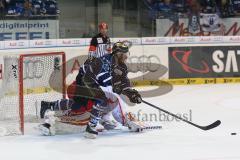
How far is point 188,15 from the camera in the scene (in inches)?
481

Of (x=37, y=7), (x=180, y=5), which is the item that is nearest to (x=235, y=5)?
(x=180, y=5)

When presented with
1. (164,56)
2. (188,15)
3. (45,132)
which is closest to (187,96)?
(164,56)

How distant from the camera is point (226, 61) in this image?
11273 millimetres

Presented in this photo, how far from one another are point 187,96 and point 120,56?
139 inches

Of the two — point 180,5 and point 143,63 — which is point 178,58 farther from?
point 180,5

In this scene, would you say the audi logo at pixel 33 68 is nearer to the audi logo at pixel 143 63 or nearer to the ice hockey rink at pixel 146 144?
the ice hockey rink at pixel 146 144

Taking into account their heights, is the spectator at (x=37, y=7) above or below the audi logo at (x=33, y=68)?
above

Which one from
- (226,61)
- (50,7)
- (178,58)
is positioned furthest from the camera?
(50,7)

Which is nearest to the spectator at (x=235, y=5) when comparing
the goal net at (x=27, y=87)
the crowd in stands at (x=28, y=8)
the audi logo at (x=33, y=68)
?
the crowd in stands at (x=28, y=8)

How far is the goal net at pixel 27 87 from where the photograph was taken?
271 inches

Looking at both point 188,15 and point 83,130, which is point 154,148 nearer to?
point 83,130

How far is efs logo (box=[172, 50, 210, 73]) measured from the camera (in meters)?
11.1

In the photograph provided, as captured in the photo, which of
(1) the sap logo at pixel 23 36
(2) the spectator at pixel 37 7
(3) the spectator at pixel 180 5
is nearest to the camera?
(1) the sap logo at pixel 23 36

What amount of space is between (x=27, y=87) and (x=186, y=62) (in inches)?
176
